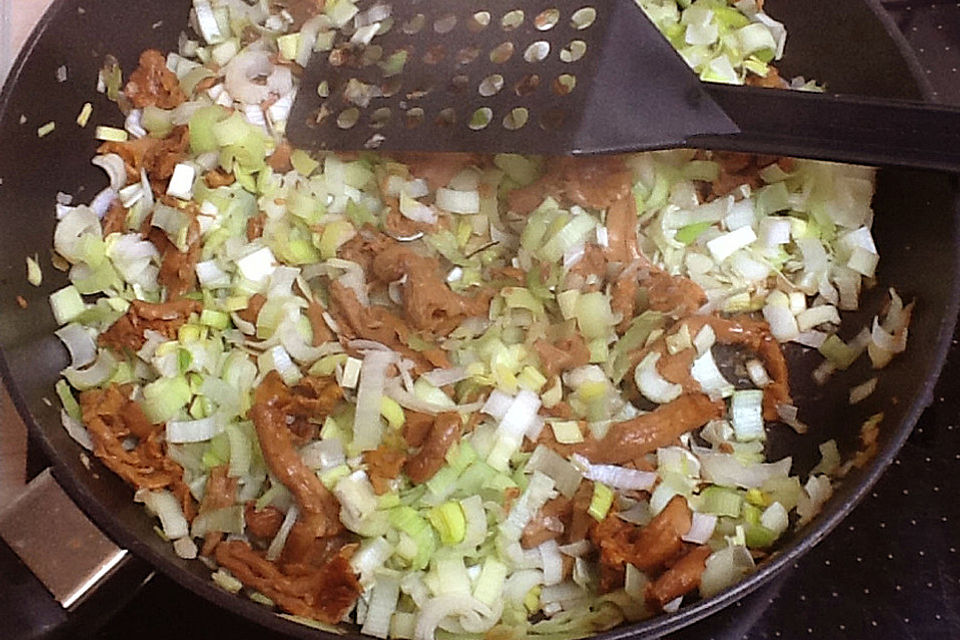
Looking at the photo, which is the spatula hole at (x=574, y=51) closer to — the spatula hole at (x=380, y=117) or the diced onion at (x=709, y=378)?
the spatula hole at (x=380, y=117)

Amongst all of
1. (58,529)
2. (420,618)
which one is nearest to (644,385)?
(420,618)

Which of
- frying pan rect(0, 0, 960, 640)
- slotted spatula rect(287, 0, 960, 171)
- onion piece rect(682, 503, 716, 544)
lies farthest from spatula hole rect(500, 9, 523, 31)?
onion piece rect(682, 503, 716, 544)

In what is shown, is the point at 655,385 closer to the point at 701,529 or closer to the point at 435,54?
the point at 701,529

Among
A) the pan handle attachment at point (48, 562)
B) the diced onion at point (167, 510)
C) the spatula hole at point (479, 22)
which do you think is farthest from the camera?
the spatula hole at point (479, 22)

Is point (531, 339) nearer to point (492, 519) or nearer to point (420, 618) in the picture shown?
point (492, 519)

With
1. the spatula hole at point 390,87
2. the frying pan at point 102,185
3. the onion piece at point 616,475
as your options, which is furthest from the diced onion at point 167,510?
the spatula hole at point 390,87

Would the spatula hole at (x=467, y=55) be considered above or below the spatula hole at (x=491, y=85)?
above

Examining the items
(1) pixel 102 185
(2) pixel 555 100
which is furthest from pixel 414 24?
(1) pixel 102 185
